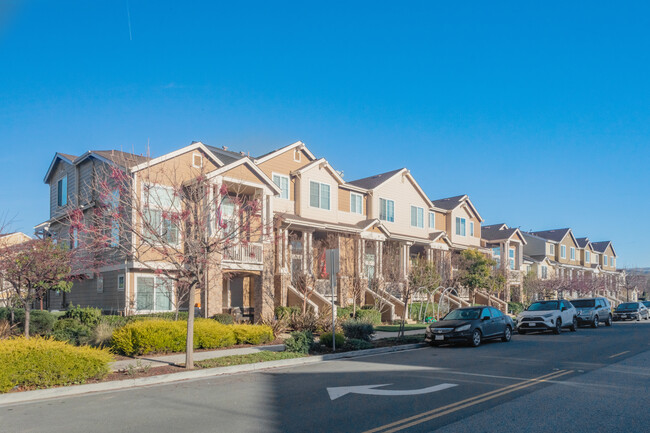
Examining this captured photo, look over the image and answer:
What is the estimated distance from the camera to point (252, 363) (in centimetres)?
1393

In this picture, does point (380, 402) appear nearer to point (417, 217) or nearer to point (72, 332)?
point (72, 332)

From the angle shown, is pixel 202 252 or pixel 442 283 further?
pixel 442 283

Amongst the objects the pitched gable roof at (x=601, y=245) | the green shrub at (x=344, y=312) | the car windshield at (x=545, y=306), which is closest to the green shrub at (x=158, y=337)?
the green shrub at (x=344, y=312)

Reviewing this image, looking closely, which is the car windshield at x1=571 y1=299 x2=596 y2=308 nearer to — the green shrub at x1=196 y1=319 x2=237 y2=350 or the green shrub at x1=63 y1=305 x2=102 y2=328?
the green shrub at x1=196 y1=319 x2=237 y2=350

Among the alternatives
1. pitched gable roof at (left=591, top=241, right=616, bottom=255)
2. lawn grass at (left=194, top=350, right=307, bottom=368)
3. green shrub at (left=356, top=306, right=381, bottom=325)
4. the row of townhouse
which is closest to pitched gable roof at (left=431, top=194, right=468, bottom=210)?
the row of townhouse

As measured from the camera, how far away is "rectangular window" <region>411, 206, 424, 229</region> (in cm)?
3945

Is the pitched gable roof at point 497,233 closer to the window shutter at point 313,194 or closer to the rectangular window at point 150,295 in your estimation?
the window shutter at point 313,194

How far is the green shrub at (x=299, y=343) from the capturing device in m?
15.9

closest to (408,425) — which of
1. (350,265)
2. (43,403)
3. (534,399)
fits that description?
(534,399)

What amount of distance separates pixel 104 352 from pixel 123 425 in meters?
4.38

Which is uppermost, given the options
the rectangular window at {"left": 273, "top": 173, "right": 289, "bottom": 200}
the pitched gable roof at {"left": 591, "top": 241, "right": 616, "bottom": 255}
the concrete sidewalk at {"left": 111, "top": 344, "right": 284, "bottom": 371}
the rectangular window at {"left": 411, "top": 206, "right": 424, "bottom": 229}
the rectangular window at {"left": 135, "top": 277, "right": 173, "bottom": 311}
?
the rectangular window at {"left": 273, "top": 173, "right": 289, "bottom": 200}

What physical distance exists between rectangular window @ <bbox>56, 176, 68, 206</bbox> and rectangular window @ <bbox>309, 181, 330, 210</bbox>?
1292cm

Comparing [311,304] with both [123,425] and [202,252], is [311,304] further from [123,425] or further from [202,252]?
[123,425]

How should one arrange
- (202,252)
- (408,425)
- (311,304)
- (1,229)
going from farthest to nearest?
(311,304), (1,229), (202,252), (408,425)
